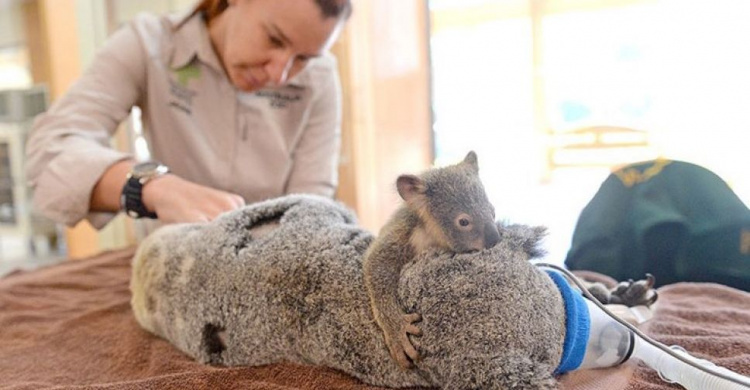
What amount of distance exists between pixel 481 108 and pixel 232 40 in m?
2.17

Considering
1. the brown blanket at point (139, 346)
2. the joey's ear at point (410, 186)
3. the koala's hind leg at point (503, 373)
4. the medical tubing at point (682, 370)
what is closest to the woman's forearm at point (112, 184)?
the brown blanket at point (139, 346)

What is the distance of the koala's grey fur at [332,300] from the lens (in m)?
0.58

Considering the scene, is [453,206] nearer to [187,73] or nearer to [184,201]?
[184,201]

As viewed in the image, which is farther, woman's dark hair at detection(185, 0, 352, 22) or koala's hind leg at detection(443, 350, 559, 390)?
woman's dark hair at detection(185, 0, 352, 22)

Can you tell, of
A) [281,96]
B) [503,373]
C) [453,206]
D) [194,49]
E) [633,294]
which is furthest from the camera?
[281,96]

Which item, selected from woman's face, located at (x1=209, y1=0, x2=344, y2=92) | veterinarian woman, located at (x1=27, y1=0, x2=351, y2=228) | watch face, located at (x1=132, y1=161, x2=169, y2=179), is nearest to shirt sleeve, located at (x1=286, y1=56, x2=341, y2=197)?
veterinarian woman, located at (x1=27, y1=0, x2=351, y2=228)

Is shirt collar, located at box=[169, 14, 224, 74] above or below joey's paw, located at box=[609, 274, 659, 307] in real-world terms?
above

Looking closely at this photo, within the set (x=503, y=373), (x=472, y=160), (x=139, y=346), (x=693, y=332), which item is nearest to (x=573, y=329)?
(x=503, y=373)

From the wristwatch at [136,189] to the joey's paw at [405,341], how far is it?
66cm

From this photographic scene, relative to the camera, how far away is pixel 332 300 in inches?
26.5

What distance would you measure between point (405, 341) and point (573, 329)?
0.61 ft

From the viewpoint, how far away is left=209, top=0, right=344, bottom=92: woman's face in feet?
3.87

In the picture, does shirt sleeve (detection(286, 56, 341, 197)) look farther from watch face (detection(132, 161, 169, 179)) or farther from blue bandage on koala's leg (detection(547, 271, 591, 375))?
blue bandage on koala's leg (detection(547, 271, 591, 375))

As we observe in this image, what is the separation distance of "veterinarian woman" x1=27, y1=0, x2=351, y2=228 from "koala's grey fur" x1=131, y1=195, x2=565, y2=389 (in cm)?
20
